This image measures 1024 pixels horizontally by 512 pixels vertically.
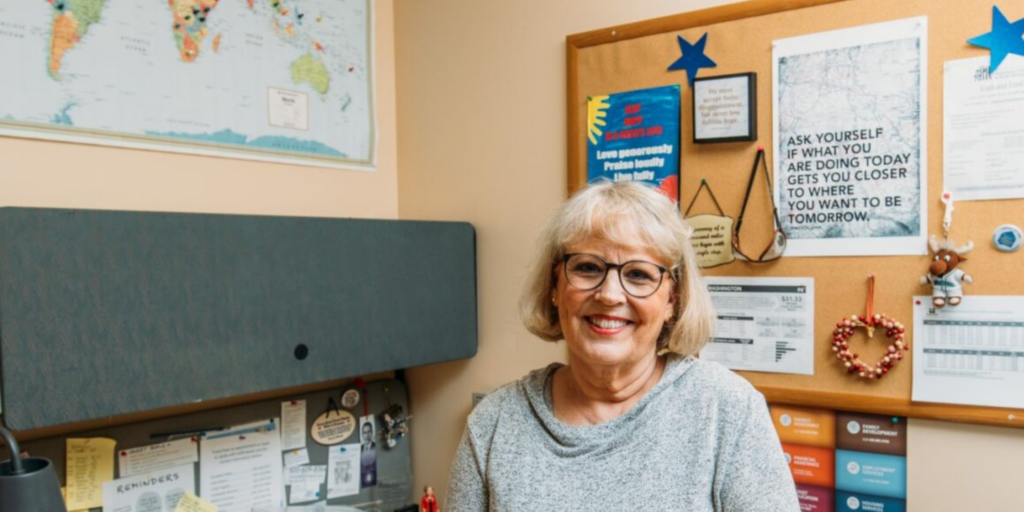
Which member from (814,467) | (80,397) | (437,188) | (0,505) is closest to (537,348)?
(437,188)

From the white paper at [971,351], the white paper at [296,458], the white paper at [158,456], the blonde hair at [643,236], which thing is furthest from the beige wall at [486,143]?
the white paper at [971,351]

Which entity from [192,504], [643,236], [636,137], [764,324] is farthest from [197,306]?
[764,324]

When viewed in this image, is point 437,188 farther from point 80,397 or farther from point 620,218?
point 80,397

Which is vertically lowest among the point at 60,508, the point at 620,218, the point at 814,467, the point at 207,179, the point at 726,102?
the point at 814,467

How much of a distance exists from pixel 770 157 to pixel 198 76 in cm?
127

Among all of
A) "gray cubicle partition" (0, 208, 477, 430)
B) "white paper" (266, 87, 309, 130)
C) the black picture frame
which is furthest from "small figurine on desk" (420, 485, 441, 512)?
the black picture frame

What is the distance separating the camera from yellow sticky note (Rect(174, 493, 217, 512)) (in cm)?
161

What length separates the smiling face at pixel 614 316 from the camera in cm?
121

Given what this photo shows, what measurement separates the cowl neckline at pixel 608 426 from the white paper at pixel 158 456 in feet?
2.79

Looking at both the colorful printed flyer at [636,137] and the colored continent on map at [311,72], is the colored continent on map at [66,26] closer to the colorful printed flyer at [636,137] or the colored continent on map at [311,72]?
the colored continent on map at [311,72]

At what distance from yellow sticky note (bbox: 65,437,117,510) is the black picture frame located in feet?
4.62

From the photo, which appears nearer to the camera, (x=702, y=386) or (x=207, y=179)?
(x=702, y=386)

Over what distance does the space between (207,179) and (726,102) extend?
1176 mm

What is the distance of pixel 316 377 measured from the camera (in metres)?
1.60
